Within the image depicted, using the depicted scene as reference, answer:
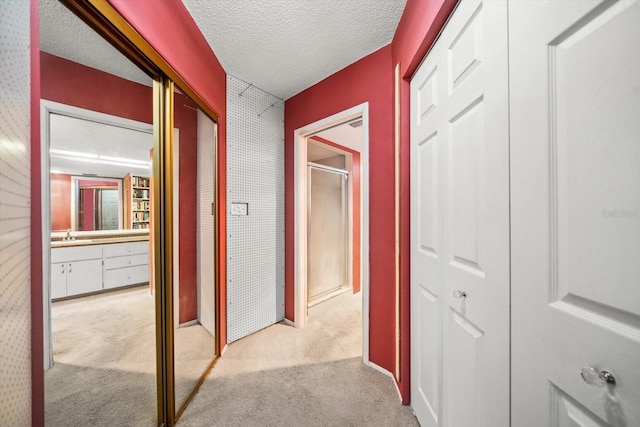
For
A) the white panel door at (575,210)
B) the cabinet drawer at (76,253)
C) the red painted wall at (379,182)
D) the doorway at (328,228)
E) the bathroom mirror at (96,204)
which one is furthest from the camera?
the doorway at (328,228)

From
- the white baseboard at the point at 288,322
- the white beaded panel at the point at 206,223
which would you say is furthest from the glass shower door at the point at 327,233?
the white beaded panel at the point at 206,223

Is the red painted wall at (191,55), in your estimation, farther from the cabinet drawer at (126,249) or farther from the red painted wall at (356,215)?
the red painted wall at (356,215)

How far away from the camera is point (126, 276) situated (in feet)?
4.75

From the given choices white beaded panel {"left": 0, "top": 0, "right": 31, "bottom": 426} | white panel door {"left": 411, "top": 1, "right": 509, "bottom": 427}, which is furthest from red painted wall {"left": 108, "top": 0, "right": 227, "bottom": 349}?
white panel door {"left": 411, "top": 1, "right": 509, "bottom": 427}

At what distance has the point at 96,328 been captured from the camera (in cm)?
118

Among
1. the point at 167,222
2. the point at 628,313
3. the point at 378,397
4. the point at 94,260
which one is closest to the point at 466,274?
the point at 628,313

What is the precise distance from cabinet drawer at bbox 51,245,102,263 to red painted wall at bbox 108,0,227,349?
0.82m

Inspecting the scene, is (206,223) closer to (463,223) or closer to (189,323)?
(189,323)

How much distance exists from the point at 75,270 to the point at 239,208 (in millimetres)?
1240

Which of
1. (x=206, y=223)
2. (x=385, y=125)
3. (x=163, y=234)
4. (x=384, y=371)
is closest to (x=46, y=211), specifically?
(x=163, y=234)

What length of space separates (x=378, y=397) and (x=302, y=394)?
527 mm

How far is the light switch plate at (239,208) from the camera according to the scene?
222cm

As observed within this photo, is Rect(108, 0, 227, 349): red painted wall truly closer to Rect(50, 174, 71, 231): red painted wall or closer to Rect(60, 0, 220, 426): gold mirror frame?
Rect(60, 0, 220, 426): gold mirror frame

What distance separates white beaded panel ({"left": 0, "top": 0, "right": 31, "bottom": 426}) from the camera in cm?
54
